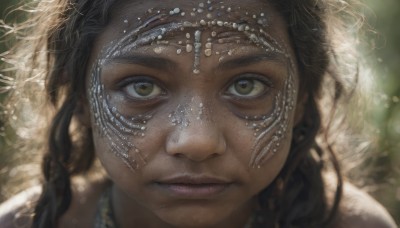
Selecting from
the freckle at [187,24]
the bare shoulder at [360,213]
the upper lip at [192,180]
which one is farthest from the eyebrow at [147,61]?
the bare shoulder at [360,213]

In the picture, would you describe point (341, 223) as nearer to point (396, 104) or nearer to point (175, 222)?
point (175, 222)

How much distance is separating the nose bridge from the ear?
49cm

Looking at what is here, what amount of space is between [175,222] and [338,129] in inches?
35.2

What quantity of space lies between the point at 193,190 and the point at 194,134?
0.20 metres

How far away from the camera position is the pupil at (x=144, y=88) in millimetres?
2131

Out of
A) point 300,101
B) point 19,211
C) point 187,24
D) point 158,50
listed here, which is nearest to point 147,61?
point 158,50

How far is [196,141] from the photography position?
1985 mm

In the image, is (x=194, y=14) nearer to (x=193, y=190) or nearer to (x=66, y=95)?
(x=193, y=190)

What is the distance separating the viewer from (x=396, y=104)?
12.4ft

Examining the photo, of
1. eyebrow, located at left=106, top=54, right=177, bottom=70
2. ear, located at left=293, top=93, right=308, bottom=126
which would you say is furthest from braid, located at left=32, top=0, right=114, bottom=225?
ear, located at left=293, top=93, right=308, bottom=126

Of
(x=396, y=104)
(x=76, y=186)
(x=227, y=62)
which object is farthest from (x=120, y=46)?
(x=396, y=104)

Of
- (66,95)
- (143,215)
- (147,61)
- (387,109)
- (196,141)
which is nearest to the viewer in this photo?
(196,141)

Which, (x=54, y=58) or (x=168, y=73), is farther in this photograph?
(x=54, y=58)

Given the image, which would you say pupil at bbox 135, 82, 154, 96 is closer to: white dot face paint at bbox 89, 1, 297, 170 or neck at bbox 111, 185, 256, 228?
white dot face paint at bbox 89, 1, 297, 170
